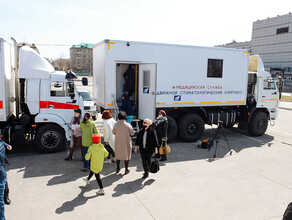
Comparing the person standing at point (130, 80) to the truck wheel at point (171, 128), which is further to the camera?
the person standing at point (130, 80)

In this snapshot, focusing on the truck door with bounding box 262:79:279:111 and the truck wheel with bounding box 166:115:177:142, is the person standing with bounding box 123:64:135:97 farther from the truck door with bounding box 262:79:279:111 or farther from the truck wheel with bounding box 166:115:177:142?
the truck door with bounding box 262:79:279:111

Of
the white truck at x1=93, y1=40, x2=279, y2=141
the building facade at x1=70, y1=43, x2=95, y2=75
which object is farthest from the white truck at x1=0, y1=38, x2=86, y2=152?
the building facade at x1=70, y1=43, x2=95, y2=75

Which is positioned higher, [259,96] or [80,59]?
[80,59]

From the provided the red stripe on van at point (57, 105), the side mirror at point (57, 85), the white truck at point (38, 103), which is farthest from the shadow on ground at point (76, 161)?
the side mirror at point (57, 85)

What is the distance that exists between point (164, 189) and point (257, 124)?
734 centimetres

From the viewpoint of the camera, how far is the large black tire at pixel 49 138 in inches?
323

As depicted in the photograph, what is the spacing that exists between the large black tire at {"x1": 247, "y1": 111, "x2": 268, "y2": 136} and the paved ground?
2.78 metres

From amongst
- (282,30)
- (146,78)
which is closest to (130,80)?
(146,78)

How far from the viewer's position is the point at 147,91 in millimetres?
9422

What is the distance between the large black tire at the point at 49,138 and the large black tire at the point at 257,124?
8100 mm

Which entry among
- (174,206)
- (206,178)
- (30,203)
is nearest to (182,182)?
(206,178)

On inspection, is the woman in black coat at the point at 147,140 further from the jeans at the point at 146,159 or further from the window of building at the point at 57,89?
the window of building at the point at 57,89

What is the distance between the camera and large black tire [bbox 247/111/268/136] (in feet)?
37.7

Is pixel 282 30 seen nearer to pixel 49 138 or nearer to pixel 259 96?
pixel 259 96
